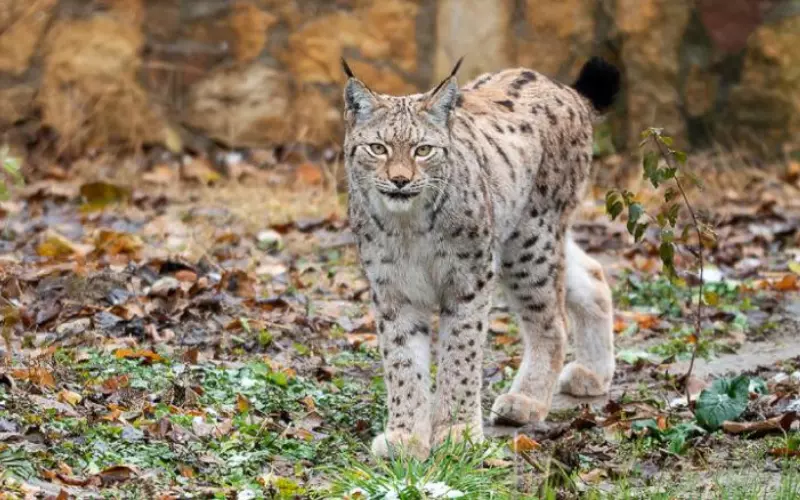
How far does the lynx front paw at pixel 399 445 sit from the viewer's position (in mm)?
4988

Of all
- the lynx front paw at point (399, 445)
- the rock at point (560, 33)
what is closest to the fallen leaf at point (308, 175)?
the rock at point (560, 33)

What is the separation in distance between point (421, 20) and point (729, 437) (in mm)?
5903

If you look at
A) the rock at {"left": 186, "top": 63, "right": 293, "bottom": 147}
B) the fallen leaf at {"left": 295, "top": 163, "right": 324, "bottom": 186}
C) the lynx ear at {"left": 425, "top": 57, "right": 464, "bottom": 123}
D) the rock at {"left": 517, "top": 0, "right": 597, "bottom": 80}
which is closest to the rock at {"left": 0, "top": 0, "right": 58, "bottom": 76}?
the rock at {"left": 186, "top": 63, "right": 293, "bottom": 147}

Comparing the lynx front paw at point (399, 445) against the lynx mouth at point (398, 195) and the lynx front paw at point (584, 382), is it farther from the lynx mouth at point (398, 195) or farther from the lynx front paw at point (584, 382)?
the lynx front paw at point (584, 382)

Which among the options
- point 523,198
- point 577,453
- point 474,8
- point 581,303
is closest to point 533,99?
point 523,198

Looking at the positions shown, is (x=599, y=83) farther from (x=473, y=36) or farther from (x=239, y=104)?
(x=239, y=104)

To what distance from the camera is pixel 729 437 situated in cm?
518

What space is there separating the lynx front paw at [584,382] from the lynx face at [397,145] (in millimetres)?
1345

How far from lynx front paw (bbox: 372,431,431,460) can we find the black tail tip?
2.19 meters

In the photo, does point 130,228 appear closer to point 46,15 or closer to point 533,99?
point 46,15

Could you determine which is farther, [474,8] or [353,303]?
[474,8]

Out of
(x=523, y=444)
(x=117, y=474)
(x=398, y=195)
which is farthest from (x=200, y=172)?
(x=117, y=474)

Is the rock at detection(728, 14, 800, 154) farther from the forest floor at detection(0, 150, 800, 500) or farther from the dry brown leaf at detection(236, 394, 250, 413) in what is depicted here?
the dry brown leaf at detection(236, 394, 250, 413)

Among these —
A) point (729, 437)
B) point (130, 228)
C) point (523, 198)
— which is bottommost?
point (130, 228)
